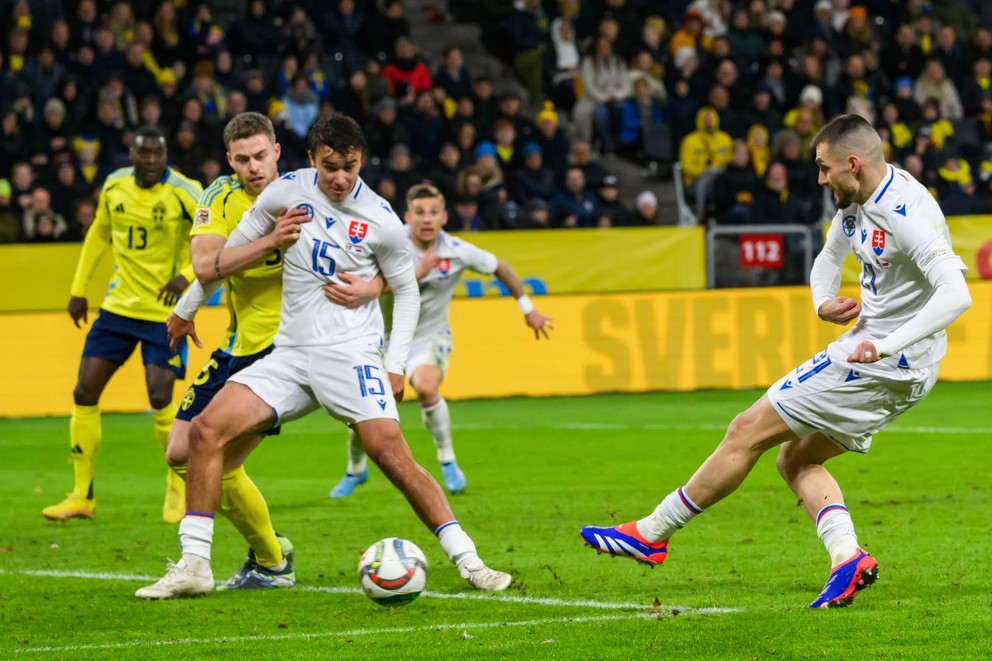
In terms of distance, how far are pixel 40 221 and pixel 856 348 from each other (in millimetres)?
14159

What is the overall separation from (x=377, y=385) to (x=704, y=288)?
13.1 metres

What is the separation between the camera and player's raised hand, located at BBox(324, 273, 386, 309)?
7.36 metres

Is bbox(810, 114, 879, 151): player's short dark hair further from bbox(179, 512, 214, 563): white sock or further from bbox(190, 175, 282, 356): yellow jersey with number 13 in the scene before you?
bbox(179, 512, 214, 563): white sock

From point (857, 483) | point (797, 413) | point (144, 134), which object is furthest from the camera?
point (857, 483)

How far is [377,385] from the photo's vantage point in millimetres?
7340

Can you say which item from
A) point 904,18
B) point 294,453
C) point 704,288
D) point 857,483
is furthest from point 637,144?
point 857,483

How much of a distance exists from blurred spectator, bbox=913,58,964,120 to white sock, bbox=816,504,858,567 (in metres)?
19.5

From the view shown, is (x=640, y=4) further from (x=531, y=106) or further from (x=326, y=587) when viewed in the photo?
(x=326, y=587)

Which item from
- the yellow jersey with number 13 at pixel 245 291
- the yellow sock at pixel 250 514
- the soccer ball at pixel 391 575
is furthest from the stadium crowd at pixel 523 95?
the soccer ball at pixel 391 575

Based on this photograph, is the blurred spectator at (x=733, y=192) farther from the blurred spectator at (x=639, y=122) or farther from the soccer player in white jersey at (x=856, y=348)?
the soccer player in white jersey at (x=856, y=348)

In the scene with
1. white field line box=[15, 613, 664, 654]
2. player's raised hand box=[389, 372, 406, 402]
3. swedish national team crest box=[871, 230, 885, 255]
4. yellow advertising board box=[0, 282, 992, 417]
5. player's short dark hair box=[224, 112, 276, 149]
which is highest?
player's short dark hair box=[224, 112, 276, 149]

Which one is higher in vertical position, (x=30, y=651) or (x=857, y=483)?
(x=30, y=651)

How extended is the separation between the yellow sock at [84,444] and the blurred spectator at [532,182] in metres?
11.5

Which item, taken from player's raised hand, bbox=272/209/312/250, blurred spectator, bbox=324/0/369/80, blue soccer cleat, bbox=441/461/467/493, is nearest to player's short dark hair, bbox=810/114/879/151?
player's raised hand, bbox=272/209/312/250
